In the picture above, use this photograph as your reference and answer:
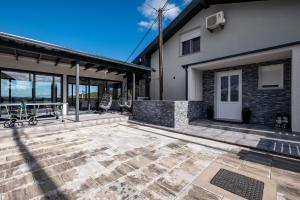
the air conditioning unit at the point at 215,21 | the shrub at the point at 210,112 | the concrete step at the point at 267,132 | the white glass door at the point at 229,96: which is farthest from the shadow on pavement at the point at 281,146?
the air conditioning unit at the point at 215,21

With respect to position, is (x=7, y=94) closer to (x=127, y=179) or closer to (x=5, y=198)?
(x=5, y=198)

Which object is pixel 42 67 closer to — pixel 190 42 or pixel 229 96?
pixel 190 42

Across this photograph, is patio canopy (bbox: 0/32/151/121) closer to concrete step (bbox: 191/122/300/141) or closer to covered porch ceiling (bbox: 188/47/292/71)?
covered porch ceiling (bbox: 188/47/292/71)

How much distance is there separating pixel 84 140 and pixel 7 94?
5.02m

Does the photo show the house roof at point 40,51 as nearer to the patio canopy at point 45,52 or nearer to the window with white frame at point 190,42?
the patio canopy at point 45,52

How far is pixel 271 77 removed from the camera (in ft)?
18.2

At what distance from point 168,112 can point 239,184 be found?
392 centimetres

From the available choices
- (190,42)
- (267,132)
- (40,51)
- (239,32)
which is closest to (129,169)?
(267,132)

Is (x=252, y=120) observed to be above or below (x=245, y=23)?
below

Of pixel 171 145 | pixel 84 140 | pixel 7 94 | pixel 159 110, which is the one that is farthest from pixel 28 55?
pixel 171 145

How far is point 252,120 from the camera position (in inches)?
233

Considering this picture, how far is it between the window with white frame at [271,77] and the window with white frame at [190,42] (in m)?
3.18

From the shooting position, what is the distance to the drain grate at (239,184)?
1.88m

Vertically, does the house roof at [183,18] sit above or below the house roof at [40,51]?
above
